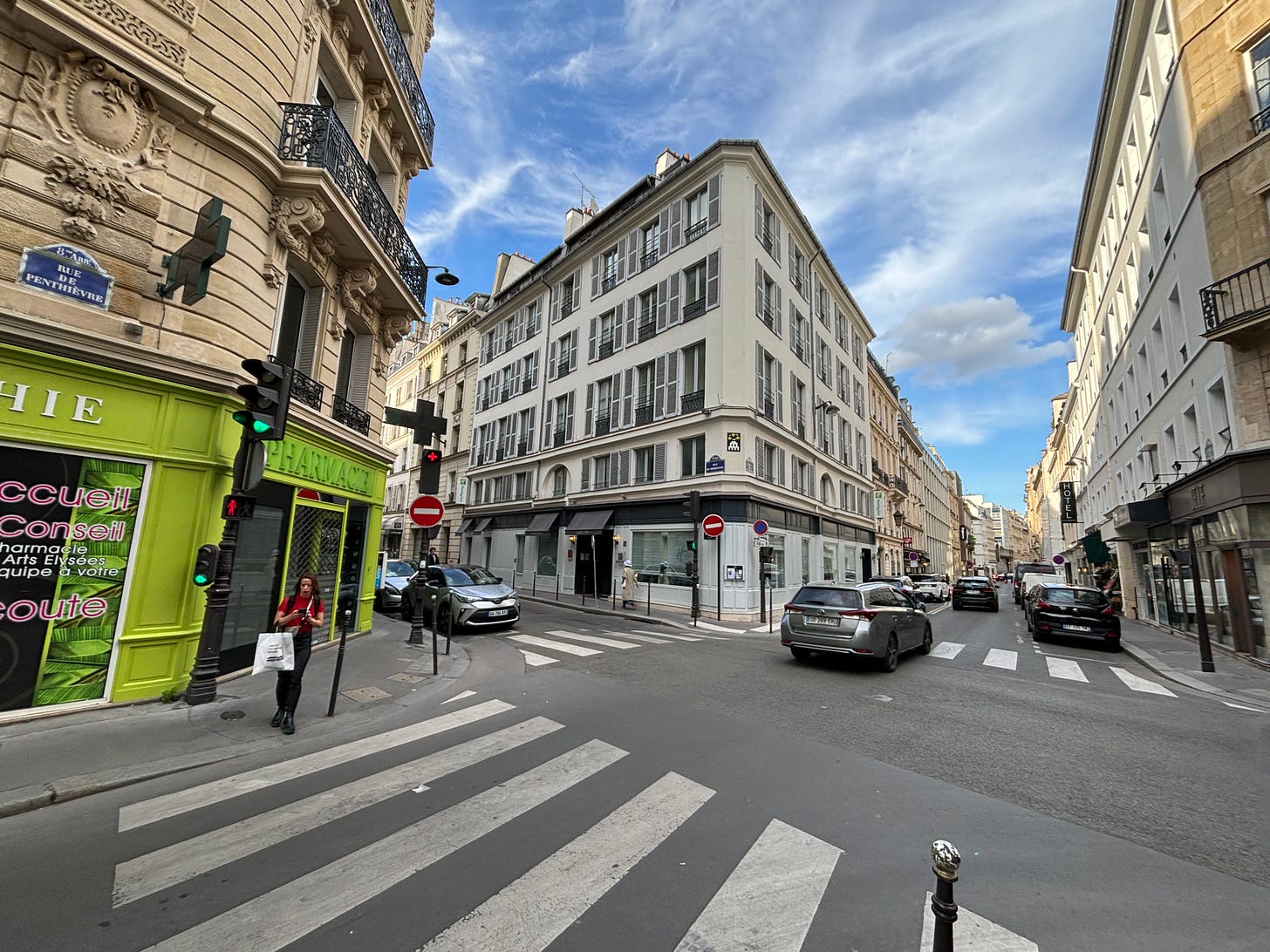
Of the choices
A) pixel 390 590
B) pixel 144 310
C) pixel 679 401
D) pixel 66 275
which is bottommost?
pixel 390 590

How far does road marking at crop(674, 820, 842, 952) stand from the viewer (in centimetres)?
273

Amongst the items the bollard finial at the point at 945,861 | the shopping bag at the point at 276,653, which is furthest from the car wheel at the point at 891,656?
the shopping bag at the point at 276,653

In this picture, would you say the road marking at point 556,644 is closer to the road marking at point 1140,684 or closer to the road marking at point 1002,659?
the road marking at point 1002,659

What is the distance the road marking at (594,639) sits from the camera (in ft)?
39.4

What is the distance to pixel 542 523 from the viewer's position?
27031mm

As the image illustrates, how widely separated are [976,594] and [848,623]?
20944 millimetres

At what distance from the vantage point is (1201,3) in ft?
42.2

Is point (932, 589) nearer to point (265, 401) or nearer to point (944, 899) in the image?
point (265, 401)

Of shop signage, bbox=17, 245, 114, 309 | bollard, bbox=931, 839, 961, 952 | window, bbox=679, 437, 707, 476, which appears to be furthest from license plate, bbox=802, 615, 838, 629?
shop signage, bbox=17, 245, 114, 309

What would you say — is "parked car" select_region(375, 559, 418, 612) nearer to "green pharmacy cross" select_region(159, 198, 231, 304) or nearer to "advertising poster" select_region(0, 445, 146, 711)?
"advertising poster" select_region(0, 445, 146, 711)

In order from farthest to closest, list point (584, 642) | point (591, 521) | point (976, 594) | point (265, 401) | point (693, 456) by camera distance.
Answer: point (976, 594) < point (591, 521) < point (693, 456) < point (584, 642) < point (265, 401)

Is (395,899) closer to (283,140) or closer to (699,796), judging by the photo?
(699,796)

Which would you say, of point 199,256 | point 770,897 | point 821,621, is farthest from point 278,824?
point 821,621

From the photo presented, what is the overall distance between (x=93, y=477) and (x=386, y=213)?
7.35 metres
